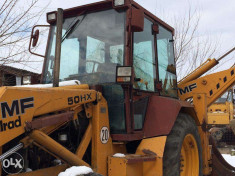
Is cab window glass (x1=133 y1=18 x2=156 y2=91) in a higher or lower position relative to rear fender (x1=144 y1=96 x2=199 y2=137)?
higher

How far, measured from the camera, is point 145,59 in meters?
4.33

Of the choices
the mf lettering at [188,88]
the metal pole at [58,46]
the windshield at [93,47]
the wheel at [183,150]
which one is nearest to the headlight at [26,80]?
the windshield at [93,47]

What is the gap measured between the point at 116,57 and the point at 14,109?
58.7 inches

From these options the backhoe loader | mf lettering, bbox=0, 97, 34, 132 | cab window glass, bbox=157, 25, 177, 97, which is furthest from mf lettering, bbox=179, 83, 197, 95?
mf lettering, bbox=0, 97, 34, 132

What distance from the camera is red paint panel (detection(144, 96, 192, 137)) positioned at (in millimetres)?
4148

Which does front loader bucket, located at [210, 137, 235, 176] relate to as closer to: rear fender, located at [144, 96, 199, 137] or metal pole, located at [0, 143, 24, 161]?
rear fender, located at [144, 96, 199, 137]

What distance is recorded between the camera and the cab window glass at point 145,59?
412 centimetres

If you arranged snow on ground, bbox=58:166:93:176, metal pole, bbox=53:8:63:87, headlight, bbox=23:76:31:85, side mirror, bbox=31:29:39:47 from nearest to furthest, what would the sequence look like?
snow on ground, bbox=58:166:93:176 → metal pole, bbox=53:8:63:87 → side mirror, bbox=31:29:39:47 → headlight, bbox=23:76:31:85

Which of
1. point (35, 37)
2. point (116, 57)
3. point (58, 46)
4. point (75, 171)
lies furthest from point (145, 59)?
point (75, 171)

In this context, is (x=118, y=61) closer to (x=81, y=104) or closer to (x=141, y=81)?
(x=141, y=81)

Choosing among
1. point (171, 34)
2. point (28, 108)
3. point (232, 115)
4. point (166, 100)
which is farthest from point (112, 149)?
point (232, 115)

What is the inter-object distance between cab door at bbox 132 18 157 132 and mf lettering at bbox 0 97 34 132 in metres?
1.43

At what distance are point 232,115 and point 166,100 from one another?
1322cm

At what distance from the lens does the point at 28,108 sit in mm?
2975
